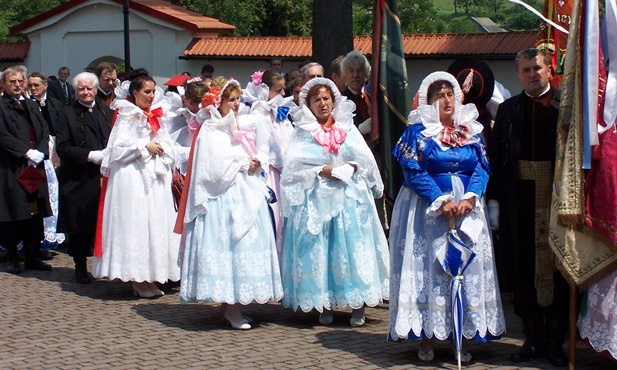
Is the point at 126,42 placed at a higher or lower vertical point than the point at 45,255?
higher

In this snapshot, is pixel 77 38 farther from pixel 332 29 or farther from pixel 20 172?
pixel 20 172

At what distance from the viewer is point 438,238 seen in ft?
21.1

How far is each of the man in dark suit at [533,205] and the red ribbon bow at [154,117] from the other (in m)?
3.53

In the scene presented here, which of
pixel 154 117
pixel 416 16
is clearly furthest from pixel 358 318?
pixel 416 16

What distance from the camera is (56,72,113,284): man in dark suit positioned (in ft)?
31.2

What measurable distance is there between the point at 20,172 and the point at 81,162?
1274 mm

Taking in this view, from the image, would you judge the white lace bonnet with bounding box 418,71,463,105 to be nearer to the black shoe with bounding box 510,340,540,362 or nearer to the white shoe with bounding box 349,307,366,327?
the black shoe with bounding box 510,340,540,362

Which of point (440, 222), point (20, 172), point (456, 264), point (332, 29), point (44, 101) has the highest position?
point (332, 29)

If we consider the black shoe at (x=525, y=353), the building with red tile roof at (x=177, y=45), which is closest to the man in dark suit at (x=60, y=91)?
the building with red tile roof at (x=177, y=45)

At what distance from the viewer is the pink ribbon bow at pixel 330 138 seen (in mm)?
7625

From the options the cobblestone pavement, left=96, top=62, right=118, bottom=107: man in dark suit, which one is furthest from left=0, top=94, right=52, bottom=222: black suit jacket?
the cobblestone pavement

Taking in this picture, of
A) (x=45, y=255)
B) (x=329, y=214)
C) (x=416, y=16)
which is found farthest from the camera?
(x=416, y=16)

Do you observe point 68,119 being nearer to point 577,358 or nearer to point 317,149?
point 317,149

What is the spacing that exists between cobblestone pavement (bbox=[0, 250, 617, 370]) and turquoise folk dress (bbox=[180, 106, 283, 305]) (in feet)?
0.99
